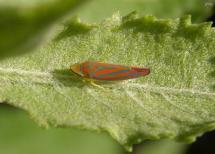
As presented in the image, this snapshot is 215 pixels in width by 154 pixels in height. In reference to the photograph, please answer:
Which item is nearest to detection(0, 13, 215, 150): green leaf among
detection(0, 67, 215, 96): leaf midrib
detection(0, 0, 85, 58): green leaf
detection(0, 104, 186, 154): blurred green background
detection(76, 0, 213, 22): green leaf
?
detection(0, 67, 215, 96): leaf midrib

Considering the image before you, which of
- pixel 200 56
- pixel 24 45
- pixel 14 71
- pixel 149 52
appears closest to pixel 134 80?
pixel 149 52

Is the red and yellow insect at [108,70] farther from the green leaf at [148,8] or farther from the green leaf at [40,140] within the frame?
the green leaf at [40,140]

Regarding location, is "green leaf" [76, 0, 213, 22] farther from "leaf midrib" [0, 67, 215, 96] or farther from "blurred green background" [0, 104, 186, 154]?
"blurred green background" [0, 104, 186, 154]

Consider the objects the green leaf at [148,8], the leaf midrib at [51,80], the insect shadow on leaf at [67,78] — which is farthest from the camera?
the green leaf at [148,8]

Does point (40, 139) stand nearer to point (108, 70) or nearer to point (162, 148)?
point (162, 148)

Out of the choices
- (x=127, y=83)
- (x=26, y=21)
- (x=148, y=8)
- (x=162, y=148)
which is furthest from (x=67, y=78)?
(x=162, y=148)

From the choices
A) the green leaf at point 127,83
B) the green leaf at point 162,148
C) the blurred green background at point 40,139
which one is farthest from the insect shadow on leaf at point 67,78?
the green leaf at point 162,148
